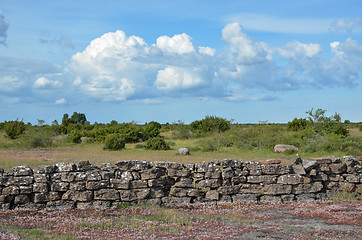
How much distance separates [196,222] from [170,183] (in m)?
3.13

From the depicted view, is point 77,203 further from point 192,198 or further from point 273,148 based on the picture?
point 273,148

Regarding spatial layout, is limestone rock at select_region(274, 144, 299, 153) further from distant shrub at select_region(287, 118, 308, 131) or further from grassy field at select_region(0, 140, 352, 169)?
distant shrub at select_region(287, 118, 308, 131)

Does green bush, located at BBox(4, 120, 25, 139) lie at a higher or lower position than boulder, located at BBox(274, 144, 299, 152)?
higher

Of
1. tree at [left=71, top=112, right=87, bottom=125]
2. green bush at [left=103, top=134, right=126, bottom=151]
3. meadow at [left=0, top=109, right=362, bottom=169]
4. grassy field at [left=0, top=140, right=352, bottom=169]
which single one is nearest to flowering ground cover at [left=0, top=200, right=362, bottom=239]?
grassy field at [left=0, top=140, right=352, bottom=169]

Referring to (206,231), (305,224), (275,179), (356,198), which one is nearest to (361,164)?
(356,198)

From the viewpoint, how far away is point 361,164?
50.8 feet

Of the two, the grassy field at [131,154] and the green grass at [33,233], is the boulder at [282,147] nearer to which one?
the grassy field at [131,154]

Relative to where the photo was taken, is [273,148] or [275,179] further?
[273,148]

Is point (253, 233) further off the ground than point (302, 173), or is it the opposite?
point (302, 173)

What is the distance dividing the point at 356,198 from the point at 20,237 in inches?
472

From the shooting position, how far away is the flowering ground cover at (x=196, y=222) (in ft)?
31.1

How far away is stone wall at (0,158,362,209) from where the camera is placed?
12727mm

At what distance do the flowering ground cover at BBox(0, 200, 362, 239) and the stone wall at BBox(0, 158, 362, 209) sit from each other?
46 centimetres

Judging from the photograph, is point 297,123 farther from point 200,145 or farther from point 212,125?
point 200,145
